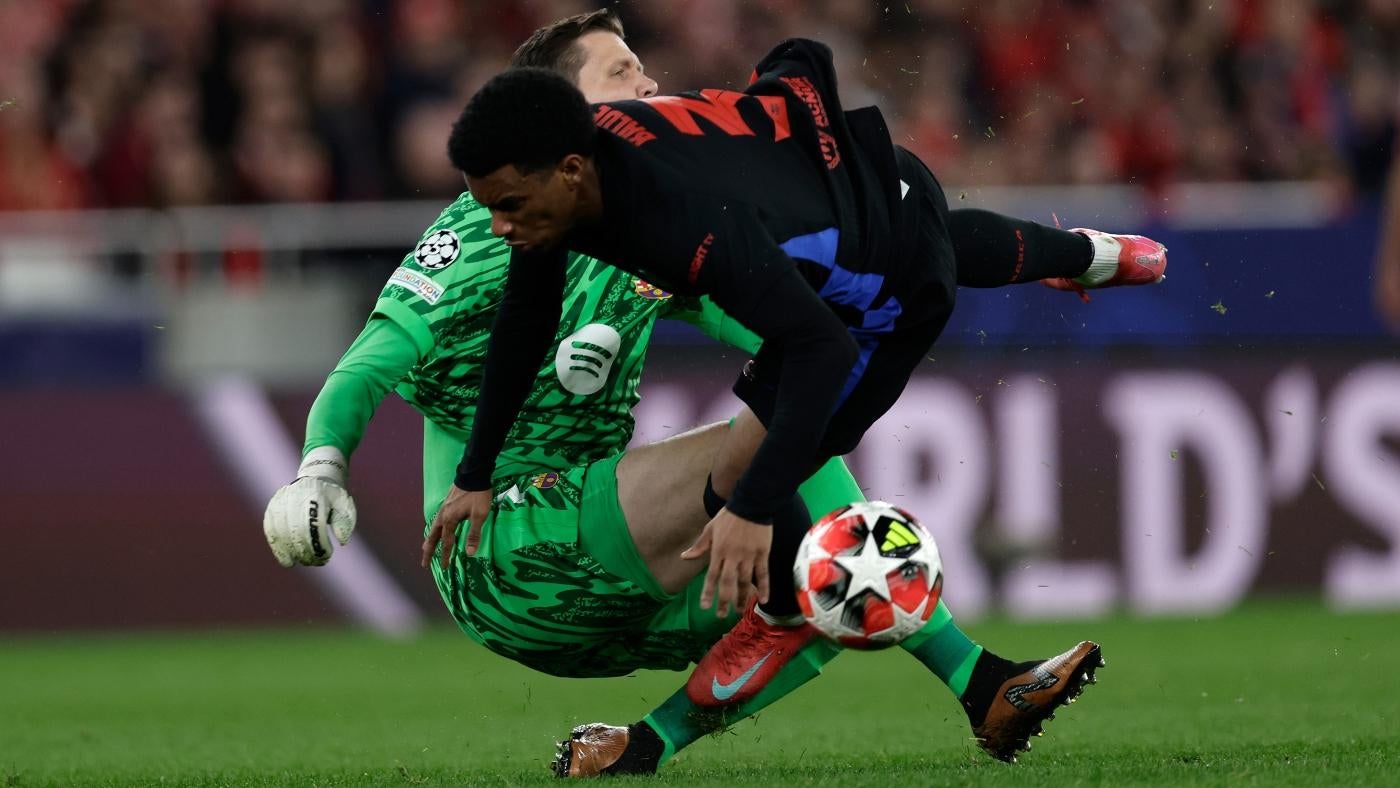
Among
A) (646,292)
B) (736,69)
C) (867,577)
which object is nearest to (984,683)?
(867,577)

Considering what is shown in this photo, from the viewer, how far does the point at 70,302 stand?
1101 centimetres

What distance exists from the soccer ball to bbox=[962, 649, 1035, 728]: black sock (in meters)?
0.58

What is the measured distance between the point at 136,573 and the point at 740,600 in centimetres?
735

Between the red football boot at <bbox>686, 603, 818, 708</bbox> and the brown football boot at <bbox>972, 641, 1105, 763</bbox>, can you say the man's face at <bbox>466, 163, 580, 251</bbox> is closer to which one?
the red football boot at <bbox>686, 603, 818, 708</bbox>

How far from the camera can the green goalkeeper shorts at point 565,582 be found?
17.1 ft

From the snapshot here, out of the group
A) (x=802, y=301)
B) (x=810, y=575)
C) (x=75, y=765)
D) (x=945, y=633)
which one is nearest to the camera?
(x=802, y=301)

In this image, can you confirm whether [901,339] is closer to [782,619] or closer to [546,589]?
[782,619]

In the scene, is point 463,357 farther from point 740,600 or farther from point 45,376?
point 45,376

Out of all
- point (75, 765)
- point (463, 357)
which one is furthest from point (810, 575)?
point (75, 765)

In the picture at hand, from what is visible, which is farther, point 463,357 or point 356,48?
point 356,48

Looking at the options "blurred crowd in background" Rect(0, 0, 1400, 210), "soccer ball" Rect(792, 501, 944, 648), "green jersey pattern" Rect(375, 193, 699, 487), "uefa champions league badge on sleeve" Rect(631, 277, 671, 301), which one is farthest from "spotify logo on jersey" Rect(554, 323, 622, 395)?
"blurred crowd in background" Rect(0, 0, 1400, 210)

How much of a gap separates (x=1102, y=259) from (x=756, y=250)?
1821 millimetres

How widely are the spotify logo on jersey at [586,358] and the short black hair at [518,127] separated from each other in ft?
4.09

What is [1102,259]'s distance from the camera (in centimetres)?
576
